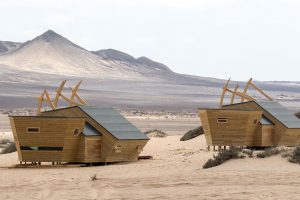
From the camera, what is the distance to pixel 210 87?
184 m

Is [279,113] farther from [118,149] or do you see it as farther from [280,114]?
[118,149]

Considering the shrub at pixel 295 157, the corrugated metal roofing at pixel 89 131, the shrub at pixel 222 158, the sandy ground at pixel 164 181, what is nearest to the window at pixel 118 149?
the corrugated metal roofing at pixel 89 131

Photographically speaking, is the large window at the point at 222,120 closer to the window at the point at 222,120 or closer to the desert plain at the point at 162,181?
the window at the point at 222,120

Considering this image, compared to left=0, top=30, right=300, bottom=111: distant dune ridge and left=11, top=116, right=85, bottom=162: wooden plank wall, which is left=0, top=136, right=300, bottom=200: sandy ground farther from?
left=0, top=30, right=300, bottom=111: distant dune ridge

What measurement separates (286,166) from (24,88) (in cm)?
11525

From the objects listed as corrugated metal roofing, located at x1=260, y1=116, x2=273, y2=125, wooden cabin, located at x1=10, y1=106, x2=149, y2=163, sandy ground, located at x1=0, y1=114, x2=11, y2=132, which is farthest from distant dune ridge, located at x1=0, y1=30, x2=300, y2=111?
wooden cabin, located at x1=10, y1=106, x2=149, y2=163

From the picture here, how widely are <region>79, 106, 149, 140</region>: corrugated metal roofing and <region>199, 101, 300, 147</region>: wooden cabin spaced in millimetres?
3605

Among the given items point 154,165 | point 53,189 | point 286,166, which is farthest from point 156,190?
point 154,165

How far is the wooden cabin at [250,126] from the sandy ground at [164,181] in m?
4.26

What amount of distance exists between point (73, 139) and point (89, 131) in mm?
628

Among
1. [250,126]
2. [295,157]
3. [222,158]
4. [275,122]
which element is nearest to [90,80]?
[275,122]

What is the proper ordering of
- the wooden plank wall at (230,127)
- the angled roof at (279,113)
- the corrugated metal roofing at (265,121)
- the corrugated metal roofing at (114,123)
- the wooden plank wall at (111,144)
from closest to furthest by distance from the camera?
the wooden plank wall at (111,144)
the corrugated metal roofing at (114,123)
the wooden plank wall at (230,127)
the corrugated metal roofing at (265,121)
the angled roof at (279,113)

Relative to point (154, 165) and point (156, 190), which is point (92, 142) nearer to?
point (154, 165)

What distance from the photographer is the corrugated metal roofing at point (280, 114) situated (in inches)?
1173
